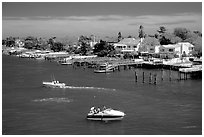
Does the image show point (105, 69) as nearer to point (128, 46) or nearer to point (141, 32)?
point (128, 46)

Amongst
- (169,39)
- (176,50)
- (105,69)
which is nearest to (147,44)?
(169,39)

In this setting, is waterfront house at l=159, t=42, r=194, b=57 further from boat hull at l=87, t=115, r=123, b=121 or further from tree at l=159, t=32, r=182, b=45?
boat hull at l=87, t=115, r=123, b=121

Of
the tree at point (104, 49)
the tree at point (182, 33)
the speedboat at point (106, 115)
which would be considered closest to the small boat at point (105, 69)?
the tree at point (104, 49)

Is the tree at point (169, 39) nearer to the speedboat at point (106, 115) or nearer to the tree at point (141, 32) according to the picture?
the tree at point (141, 32)

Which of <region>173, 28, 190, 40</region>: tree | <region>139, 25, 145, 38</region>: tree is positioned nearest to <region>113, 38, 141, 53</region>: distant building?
<region>173, 28, 190, 40</region>: tree

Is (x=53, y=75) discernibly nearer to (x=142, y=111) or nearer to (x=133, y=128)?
(x=142, y=111)

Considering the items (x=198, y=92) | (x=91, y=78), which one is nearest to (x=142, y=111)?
(x=198, y=92)
